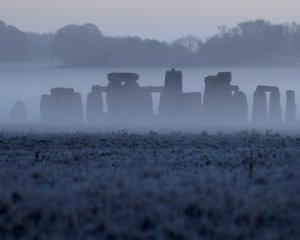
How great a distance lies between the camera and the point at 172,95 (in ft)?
202

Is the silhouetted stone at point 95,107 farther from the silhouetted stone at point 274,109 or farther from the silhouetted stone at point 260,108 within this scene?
the silhouetted stone at point 274,109

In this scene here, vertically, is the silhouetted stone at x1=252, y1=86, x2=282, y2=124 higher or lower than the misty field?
higher

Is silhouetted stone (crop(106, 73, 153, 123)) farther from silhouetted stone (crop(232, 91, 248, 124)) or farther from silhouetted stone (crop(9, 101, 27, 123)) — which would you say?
silhouetted stone (crop(9, 101, 27, 123))

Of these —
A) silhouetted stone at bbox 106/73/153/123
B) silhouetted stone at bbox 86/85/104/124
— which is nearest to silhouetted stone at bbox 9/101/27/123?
silhouetted stone at bbox 86/85/104/124

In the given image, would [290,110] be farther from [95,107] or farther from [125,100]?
[95,107]

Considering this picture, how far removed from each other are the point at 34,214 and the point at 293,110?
59513mm

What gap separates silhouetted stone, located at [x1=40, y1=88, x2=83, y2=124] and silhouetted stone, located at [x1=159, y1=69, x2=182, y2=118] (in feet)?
30.9

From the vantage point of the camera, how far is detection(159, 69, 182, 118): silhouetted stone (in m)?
61.2

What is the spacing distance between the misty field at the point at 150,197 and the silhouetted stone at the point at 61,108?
49636 millimetres

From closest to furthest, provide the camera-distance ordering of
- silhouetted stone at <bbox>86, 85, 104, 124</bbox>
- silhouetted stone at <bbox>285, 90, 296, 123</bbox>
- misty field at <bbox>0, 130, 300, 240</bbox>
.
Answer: misty field at <bbox>0, 130, 300, 240</bbox> → silhouetted stone at <bbox>285, 90, 296, 123</bbox> → silhouetted stone at <bbox>86, 85, 104, 124</bbox>

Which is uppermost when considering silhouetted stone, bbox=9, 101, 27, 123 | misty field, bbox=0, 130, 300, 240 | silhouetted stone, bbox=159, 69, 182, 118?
silhouetted stone, bbox=159, 69, 182, 118

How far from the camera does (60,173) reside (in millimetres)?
13484

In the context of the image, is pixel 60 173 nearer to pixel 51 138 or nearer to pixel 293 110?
pixel 51 138

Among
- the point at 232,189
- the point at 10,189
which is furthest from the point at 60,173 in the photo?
the point at 232,189
